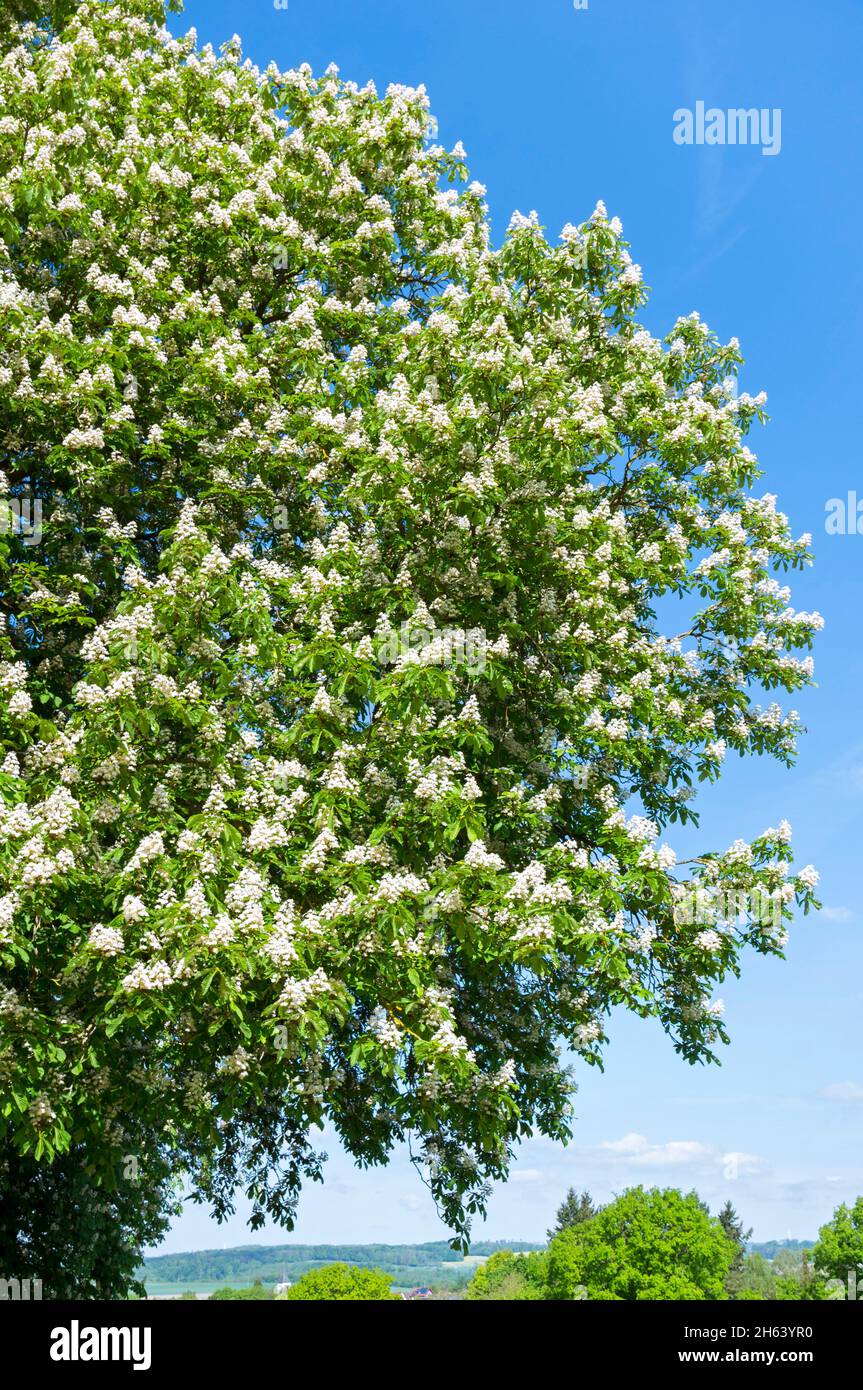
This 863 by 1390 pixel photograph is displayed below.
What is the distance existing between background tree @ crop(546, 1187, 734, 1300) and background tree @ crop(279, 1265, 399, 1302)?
16.4 m

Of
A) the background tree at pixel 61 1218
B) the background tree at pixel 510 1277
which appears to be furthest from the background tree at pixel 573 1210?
the background tree at pixel 61 1218

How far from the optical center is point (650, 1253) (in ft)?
243

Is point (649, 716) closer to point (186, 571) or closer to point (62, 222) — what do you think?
point (186, 571)

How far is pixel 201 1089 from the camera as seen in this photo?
10828mm

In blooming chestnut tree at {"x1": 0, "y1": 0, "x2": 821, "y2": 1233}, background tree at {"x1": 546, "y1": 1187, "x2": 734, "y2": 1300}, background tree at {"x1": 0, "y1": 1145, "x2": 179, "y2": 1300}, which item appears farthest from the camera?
background tree at {"x1": 546, "y1": 1187, "x2": 734, "y2": 1300}

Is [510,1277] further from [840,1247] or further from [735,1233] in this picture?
[840,1247]

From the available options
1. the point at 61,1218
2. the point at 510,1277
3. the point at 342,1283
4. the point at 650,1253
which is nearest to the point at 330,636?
the point at 61,1218

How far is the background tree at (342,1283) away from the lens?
6397 cm

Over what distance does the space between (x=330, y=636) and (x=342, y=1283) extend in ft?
205

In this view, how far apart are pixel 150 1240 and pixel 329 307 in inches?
616

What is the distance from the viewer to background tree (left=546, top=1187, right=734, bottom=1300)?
72.5 metres

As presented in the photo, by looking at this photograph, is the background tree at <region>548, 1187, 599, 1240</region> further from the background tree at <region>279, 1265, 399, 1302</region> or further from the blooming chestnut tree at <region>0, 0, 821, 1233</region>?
the blooming chestnut tree at <region>0, 0, 821, 1233</region>

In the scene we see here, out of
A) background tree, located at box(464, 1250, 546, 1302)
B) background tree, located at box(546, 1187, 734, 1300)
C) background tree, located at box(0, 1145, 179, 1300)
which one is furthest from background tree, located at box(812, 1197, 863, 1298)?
background tree, located at box(0, 1145, 179, 1300)

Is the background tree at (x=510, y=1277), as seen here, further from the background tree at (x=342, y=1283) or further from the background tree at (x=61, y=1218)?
the background tree at (x=61, y=1218)
